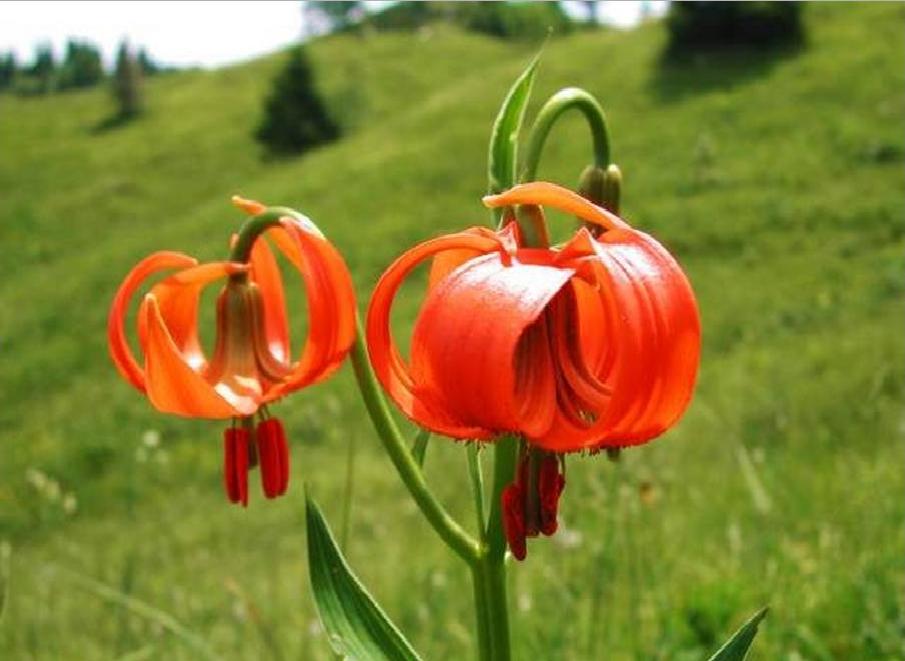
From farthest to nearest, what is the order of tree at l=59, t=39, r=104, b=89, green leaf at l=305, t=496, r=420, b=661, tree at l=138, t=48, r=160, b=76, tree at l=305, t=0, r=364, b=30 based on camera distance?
1. tree at l=138, t=48, r=160, b=76
2. tree at l=59, t=39, r=104, b=89
3. tree at l=305, t=0, r=364, b=30
4. green leaf at l=305, t=496, r=420, b=661

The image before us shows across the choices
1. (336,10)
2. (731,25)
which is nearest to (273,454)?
(731,25)

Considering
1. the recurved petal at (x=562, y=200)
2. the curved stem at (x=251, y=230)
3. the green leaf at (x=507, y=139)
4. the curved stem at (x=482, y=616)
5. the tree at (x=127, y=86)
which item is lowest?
the tree at (x=127, y=86)

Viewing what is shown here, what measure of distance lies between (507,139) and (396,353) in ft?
0.85

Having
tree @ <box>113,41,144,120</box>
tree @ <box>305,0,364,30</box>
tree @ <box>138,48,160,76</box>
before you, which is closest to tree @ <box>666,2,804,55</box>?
tree @ <box>113,41,144,120</box>

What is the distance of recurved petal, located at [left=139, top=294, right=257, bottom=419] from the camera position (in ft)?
3.18

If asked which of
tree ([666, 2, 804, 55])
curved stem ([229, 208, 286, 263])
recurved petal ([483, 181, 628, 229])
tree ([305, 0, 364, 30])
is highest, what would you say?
recurved petal ([483, 181, 628, 229])

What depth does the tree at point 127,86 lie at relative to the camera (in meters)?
26.6

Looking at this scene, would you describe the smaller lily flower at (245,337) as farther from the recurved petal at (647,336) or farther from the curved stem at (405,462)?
the recurved petal at (647,336)

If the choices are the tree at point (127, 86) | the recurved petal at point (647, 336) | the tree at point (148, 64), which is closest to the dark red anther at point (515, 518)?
the recurved petal at point (647, 336)

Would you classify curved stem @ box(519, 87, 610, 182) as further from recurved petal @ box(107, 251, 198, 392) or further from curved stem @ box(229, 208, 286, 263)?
recurved petal @ box(107, 251, 198, 392)

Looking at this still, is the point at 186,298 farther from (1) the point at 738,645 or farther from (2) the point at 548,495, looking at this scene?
(1) the point at 738,645

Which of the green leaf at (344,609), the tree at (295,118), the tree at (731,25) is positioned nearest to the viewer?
the green leaf at (344,609)

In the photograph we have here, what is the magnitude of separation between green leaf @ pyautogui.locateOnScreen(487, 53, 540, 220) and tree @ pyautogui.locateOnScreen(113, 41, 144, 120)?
26357 millimetres

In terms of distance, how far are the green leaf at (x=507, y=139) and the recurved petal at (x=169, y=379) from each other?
0.94 ft
